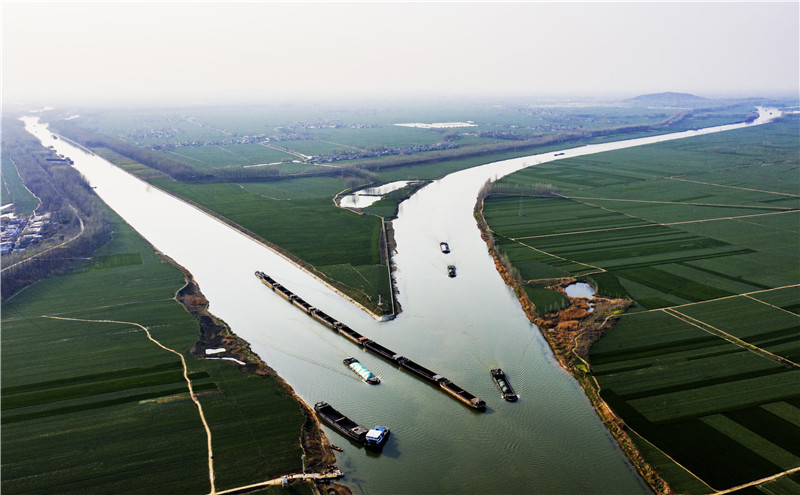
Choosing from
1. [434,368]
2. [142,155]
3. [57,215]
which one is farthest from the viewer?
[142,155]

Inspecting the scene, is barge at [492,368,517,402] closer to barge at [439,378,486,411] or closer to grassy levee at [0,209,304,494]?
barge at [439,378,486,411]

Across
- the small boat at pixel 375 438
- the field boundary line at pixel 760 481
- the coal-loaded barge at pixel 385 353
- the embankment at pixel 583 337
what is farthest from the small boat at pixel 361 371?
the field boundary line at pixel 760 481

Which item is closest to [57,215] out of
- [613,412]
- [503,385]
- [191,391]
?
[191,391]

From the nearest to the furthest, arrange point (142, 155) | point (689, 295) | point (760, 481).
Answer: point (760, 481)
point (689, 295)
point (142, 155)

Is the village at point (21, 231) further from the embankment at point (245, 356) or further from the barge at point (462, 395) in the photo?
the barge at point (462, 395)

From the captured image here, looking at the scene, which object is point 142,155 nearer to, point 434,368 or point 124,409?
point 124,409

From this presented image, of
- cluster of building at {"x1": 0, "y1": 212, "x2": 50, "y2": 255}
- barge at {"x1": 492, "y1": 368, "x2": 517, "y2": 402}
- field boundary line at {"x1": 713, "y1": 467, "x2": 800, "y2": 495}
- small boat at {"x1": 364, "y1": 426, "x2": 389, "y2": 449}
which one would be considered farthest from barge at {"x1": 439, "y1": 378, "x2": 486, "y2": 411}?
cluster of building at {"x1": 0, "y1": 212, "x2": 50, "y2": 255}

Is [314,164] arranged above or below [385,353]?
above
